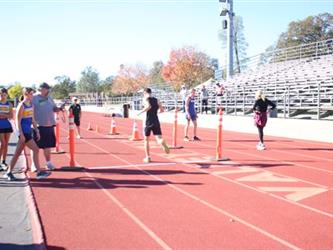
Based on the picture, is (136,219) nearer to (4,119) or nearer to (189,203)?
(189,203)

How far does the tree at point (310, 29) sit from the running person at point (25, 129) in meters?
64.1

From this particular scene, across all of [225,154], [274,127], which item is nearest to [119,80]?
[274,127]

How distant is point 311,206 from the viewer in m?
6.75

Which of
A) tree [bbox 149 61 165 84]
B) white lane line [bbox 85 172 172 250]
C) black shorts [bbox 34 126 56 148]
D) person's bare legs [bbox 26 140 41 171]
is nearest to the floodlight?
black shorts [bbox 34 126 56 148]

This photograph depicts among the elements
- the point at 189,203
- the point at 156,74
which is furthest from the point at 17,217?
the point at 156,74

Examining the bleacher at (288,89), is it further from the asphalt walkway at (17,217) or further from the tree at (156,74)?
the tree at (156,74)

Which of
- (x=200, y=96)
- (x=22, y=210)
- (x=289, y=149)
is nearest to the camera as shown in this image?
(x=22, y=210)

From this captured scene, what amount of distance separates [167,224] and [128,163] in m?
5.34

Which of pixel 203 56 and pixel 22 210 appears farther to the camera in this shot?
pixel 203 56

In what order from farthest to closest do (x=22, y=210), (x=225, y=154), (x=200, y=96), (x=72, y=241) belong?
(x=200, y=96) < (x=225, y=154) < (x=22, y=210) < (x=72, y=241)

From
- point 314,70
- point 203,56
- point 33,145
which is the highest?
point 203,56

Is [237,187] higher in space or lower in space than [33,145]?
lower

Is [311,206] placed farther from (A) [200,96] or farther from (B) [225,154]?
(A) [200,96]

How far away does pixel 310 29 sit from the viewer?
226 ft
